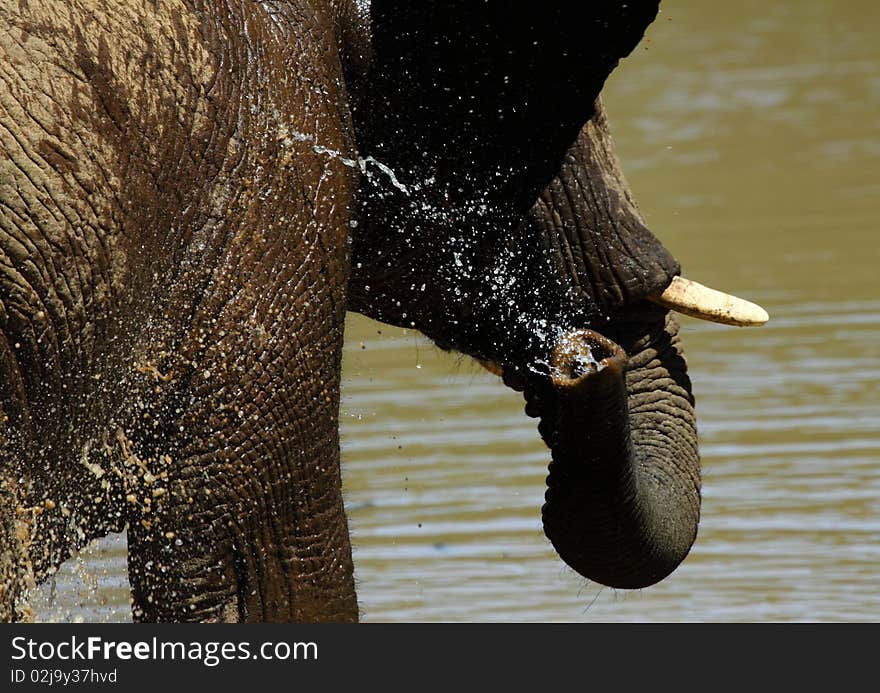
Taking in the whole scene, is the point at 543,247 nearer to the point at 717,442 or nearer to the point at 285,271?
the point at 285,271

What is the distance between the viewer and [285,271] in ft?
14.0

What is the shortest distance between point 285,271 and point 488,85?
2.50 feet

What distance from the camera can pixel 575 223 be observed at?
15.9 ft

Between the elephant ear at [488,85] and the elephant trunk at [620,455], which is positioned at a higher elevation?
the elephant ear at [488,85]

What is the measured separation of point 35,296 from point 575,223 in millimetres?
1466

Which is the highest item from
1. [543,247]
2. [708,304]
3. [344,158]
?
[344,158]

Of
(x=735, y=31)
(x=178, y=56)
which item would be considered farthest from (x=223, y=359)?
(x=735, y=31)

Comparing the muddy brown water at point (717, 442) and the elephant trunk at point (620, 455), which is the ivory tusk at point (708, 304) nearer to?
the elephant trunk at point (620, 455)

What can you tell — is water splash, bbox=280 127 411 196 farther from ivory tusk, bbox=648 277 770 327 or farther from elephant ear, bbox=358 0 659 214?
ivory tusk, bbox=648 277 770 327

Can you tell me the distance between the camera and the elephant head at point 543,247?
15.1ft

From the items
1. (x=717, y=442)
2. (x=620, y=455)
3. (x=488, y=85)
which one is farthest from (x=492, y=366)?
(x=717, y=442)

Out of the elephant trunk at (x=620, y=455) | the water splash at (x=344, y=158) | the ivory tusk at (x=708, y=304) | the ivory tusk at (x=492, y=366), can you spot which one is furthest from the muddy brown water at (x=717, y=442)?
the water splash at (x=344, y=158)

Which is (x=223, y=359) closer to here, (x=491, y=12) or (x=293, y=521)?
(x=293, y=521)

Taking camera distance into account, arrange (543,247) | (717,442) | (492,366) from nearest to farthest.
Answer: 1. (543,247)
2. (492,366)
3. (717,442)
